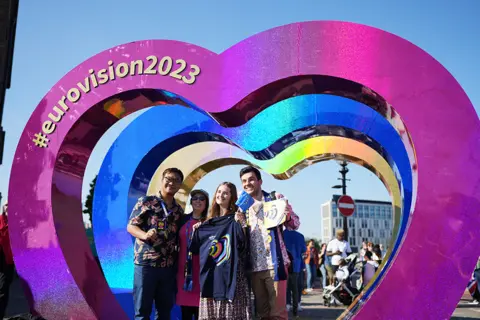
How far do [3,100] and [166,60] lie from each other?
12.1 m

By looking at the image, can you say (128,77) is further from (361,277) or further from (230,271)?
(361,277)

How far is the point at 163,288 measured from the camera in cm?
453

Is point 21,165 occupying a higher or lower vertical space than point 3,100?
lower

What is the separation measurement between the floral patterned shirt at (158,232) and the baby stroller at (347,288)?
5.72 meters

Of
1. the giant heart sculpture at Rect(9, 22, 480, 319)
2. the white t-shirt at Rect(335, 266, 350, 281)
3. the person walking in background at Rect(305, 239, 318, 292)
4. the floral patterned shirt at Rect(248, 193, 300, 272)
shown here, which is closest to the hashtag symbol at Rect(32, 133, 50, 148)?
the giant heart sculpture at Rect(9, 22, 480, 319)

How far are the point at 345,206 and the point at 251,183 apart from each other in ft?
32.1

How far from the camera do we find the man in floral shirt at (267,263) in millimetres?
4352

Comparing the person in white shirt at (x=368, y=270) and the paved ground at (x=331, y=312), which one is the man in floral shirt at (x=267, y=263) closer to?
the paved ground at (x=331, y=312)

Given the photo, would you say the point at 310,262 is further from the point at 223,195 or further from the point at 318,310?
the point at 223,195

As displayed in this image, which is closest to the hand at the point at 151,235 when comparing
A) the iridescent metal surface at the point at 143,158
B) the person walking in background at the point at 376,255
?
the iridescent metal surface at the point at 143,158

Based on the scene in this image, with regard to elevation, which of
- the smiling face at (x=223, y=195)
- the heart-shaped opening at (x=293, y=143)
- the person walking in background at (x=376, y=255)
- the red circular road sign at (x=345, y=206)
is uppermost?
the heart-shaped opening at (x=293, y=143)

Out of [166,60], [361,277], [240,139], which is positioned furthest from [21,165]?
[361,277]

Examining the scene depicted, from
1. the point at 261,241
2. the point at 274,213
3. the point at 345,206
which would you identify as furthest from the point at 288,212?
the point at 345,206

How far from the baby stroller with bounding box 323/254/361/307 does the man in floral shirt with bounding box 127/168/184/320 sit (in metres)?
5.68
